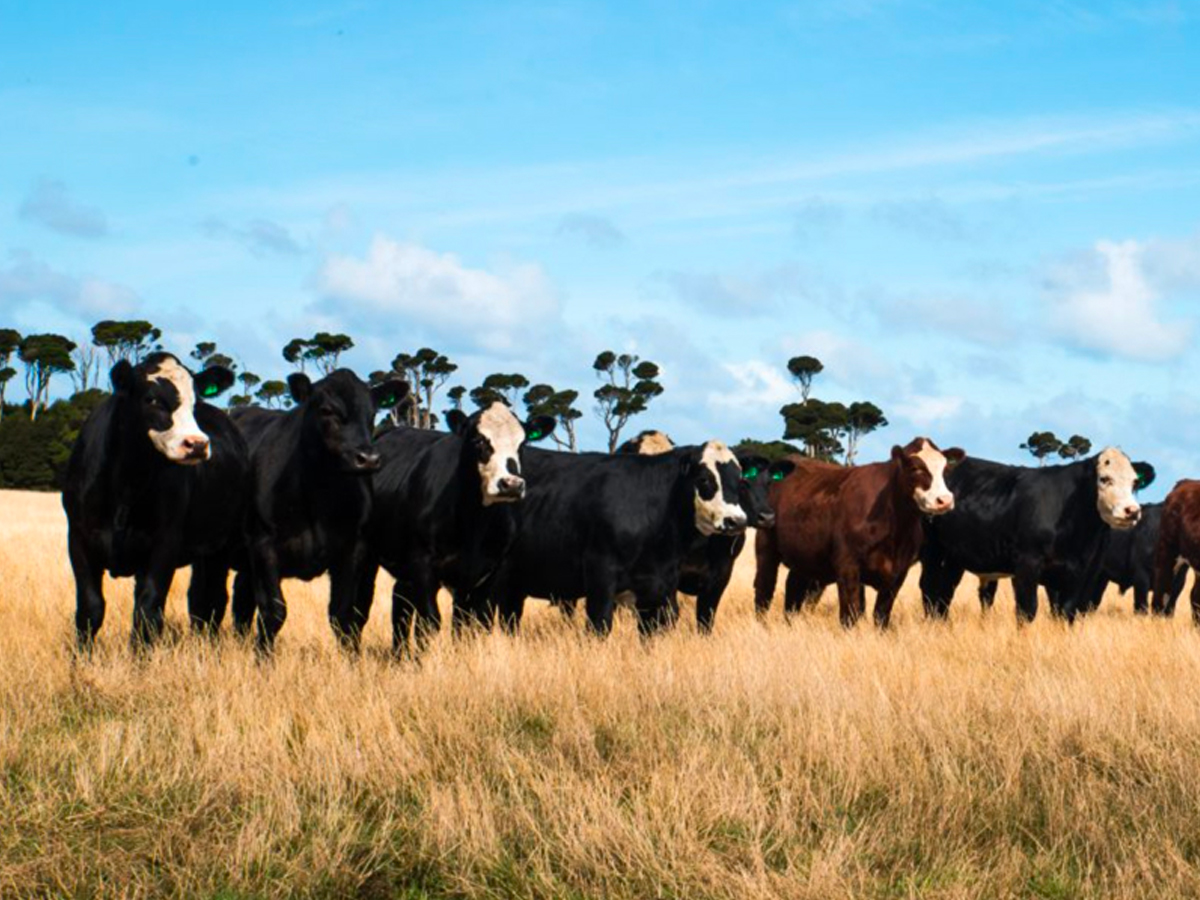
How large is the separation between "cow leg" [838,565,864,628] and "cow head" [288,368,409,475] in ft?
17.7

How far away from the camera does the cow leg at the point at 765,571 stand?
49.6ft

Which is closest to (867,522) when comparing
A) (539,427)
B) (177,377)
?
(539,427)

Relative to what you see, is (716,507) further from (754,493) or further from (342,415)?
(342,415)

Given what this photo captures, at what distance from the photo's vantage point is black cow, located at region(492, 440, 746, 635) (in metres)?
11.0

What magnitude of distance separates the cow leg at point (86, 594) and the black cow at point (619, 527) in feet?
10.0

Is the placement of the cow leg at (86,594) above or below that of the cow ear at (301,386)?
below

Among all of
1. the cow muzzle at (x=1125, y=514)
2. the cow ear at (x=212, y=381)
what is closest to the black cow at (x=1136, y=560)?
the cow muzzle at (x=1125, y=514)

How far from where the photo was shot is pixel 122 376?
8727 millimetres

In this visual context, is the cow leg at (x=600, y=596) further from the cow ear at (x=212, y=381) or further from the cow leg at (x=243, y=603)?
the cow ear at (x=212, y=381)

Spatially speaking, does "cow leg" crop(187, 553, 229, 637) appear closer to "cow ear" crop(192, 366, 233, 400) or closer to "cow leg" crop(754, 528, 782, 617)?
"cow ear" crop(192, 366, 233, 400)

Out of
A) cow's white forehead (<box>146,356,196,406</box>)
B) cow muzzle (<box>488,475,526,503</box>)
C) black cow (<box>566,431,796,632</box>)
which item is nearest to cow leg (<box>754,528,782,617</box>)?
black cow (<box>566,431,796,632</box>)

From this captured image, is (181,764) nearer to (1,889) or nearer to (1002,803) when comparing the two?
(1,889)

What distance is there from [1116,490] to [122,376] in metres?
9.30

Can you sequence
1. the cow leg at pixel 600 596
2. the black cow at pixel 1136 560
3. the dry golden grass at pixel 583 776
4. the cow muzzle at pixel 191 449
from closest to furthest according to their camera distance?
the dry golden grass at pixel 583 776 → the cow muzzle at pixel 191 449 → the cow leg at pixel 600 596 → the black cow at pixel 1136 560
